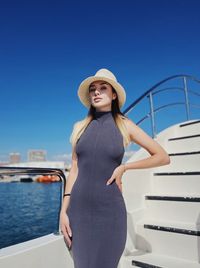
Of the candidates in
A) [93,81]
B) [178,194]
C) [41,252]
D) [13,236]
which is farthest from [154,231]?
[13,236]

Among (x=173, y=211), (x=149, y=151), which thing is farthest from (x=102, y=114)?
(x=173, y=211)

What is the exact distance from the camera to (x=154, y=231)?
2.43m

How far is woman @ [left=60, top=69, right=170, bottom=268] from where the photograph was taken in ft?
4.02

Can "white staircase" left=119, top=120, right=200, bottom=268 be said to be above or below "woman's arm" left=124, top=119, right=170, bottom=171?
below

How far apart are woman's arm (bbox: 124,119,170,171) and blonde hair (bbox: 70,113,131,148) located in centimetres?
4

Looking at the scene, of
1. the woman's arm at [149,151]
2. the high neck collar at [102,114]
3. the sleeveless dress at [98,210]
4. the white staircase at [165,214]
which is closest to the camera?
the sleeveless dress at [98,210]

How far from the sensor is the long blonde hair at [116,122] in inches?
55.4

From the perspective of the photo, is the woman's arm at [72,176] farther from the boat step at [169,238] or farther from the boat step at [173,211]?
the boat step at [173,211]

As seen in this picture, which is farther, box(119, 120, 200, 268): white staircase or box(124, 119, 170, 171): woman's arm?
box(119, 120, 200, 268): white staircase

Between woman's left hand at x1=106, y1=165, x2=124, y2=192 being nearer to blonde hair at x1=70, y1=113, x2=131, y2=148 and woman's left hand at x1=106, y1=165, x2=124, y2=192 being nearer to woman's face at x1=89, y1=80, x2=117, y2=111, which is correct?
blonde hair at x1=70, y1=113, x2=131, y2=148

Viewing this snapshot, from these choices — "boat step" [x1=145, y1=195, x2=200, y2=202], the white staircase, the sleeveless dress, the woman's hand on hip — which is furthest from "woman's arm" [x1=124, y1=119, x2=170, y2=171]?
"boat step" [x1=145, y1=195, x2=200, y2=202]

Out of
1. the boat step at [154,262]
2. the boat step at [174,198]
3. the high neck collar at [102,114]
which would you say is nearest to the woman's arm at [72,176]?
the high neck collar at [102,114]

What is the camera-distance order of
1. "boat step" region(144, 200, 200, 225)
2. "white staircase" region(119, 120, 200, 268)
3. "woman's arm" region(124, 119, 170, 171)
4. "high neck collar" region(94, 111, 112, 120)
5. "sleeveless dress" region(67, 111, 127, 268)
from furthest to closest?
"boat step" region(144, 200, 200, 225) < "white staircase" region(119, 120, 200, 268) < "high neck collar" region(94, 111, 112, 120) < "woman's arm" region(124, 119, 170, 171) < "sleeveless dress" region(67, 111, 127, 268)

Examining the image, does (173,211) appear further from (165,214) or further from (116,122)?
(116,122)
